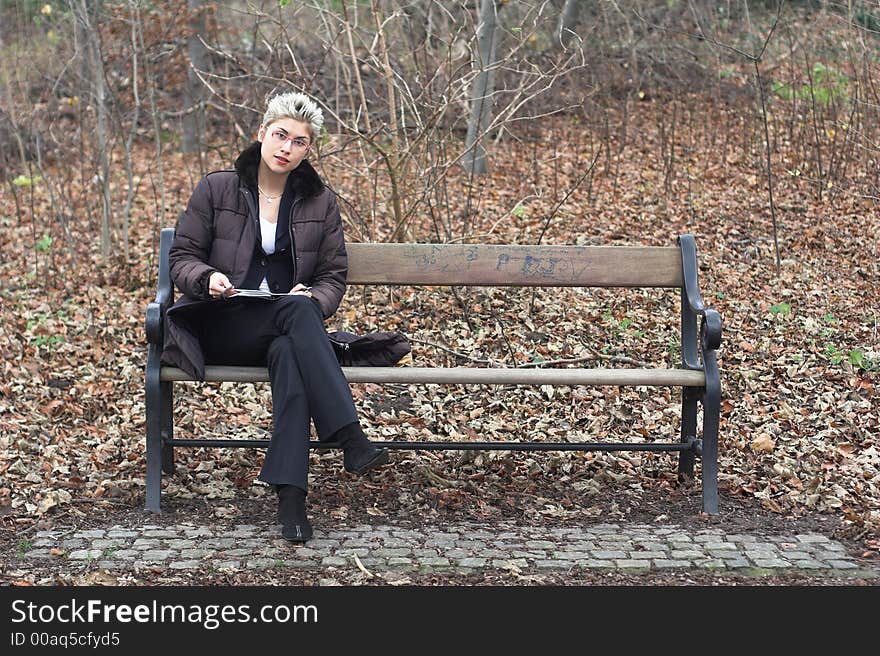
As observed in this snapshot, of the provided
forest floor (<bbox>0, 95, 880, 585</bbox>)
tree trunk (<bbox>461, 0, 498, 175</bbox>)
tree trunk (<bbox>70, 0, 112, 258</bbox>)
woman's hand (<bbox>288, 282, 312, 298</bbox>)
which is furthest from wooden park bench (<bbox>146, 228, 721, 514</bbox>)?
tree trunk (<bbox>70, 0, 112, 258</bbox>)

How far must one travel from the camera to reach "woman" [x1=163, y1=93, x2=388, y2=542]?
4.36 meters

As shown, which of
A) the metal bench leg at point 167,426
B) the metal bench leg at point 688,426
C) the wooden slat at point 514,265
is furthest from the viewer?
the wooden slat at point 514,265

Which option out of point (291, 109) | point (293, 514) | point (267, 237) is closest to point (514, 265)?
point (267, 237)

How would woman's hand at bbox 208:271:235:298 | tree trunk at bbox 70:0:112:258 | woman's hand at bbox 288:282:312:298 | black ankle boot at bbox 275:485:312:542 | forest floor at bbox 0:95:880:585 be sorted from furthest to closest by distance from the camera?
tree trunk at bbox 70:0:112:258, forest floor at bbox 0:95:880:585, woman's hand at bbox 288:282:312:298, woman's hand at bbox 208:271:235:298, black ankle boot at bbox 275:485:312:542

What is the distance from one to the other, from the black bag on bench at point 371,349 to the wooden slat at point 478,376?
0.17m

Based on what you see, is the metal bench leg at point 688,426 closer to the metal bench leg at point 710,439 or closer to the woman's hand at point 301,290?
the metal bench leg at point 710,439

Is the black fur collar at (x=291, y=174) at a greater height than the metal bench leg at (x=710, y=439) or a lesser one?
greater

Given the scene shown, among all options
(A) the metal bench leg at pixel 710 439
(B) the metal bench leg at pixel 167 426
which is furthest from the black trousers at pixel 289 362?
(A) the metal bench leg at pixel 710 439

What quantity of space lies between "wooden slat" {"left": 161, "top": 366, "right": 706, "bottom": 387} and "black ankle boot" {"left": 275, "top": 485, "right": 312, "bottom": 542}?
0.53 m

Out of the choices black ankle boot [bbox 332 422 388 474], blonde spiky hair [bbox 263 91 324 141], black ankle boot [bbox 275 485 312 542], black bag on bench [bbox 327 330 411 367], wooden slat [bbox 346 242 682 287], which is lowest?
black ankle boot [bbox 275 485 312 542]

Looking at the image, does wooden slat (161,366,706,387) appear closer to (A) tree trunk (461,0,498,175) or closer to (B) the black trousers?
(B) the black trousers

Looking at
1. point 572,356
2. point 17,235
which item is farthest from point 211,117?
point 572,356

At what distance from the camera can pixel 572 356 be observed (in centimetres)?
684

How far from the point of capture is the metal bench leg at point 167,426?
4.93 m
